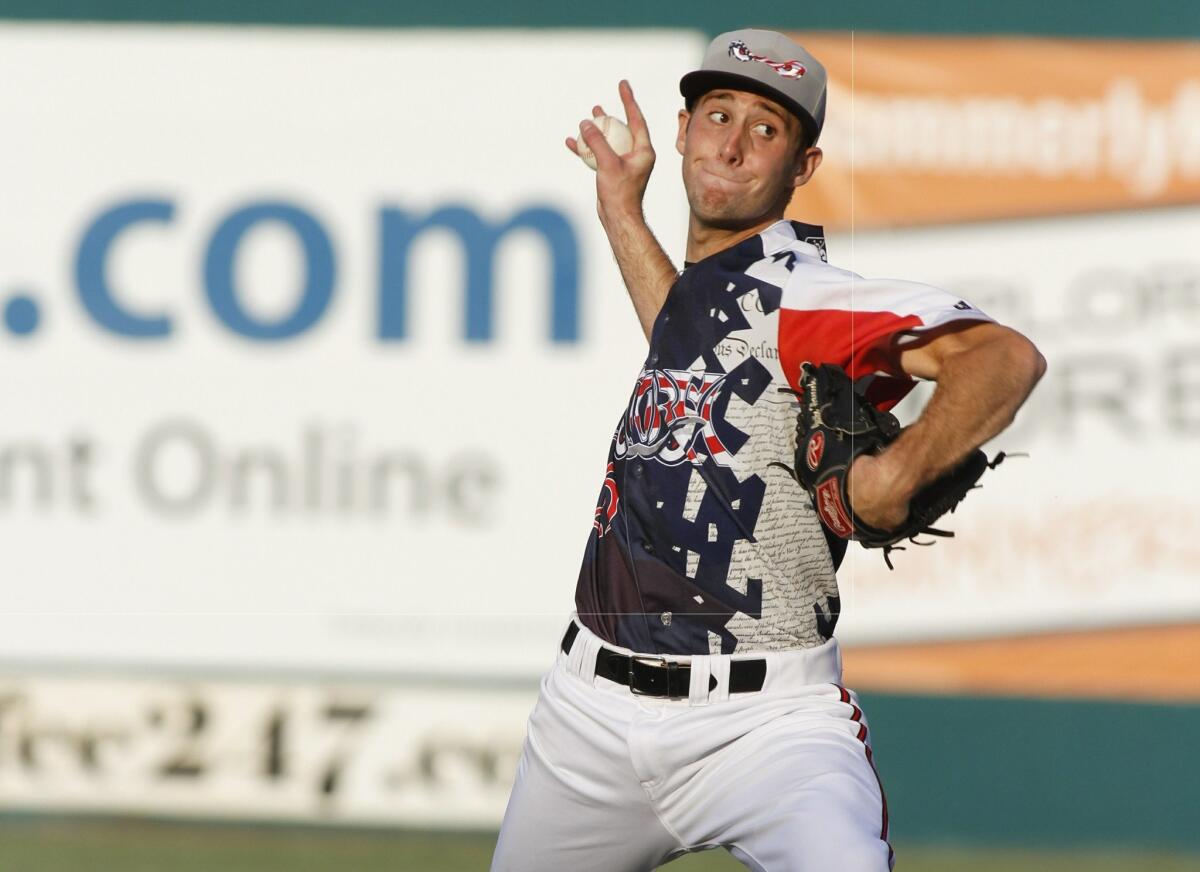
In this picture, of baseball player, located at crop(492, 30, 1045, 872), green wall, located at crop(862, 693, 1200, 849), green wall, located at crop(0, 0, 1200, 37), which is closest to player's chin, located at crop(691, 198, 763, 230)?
baseball player, located at crop(492, 30, 1045, 872)

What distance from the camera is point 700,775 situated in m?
3.76

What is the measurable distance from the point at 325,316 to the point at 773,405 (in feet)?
13.7

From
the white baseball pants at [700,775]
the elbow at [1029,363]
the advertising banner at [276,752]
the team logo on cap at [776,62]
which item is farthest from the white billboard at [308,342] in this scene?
the elbow at [1029,363]

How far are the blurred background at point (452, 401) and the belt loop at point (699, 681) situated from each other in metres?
3.73

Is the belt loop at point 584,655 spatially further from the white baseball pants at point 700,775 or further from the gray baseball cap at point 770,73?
the gray baseball cap at point 770,73

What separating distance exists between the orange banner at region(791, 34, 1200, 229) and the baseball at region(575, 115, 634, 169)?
128 inches

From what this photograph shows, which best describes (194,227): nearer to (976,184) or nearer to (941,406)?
(976,184)

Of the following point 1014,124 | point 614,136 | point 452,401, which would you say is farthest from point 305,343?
point 614,136

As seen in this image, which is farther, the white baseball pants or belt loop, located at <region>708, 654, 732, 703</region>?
belt loop, located at <region>708, 654, 732, 703</region>

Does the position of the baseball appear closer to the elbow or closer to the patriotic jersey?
the patriotic jersey

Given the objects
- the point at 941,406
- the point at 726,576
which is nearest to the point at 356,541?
the point at 726,576

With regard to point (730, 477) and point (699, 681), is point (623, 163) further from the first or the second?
point (699, 681)

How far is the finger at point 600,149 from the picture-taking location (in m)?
4.30

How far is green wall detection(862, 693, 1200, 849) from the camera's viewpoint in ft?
24.5
